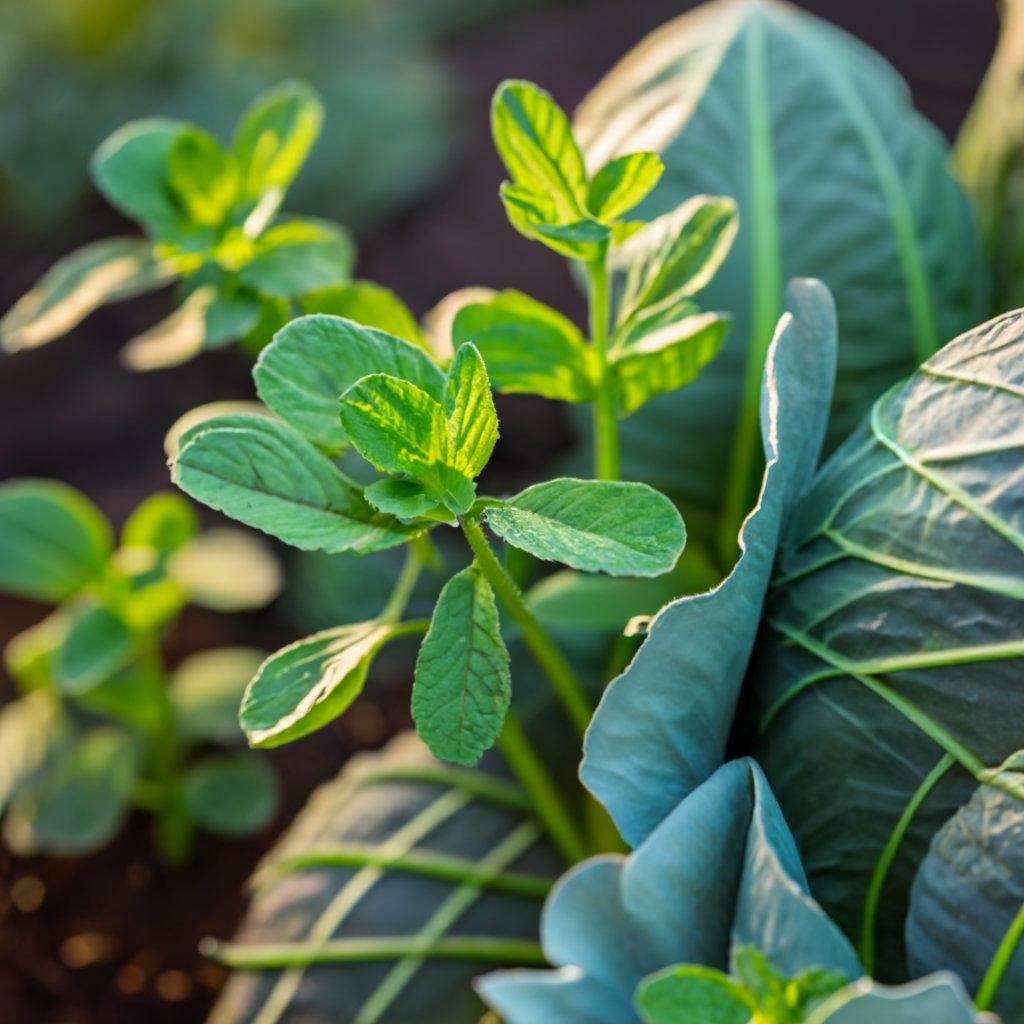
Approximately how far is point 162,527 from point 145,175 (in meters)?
0.29

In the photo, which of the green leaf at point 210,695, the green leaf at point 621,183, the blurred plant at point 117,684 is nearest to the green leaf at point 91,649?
the blurred plant at point 117,684

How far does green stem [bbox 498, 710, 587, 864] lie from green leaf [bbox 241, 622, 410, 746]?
18 cm

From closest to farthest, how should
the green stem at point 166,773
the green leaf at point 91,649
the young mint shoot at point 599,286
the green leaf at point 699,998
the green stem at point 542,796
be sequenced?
1. the green leaf at point 699,998
2. the young mint shoot at point 599,286
3. the green stem at point 542,796
4. the green leaf at point 91,649
5. the green stem at point 166,773

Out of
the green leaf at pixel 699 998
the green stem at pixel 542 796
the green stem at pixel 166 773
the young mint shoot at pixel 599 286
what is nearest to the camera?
the green leaf at pixel 699 998

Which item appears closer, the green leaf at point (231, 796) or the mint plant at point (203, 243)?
the mint plant at point (203, 243)

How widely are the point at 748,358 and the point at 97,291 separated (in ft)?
1.19

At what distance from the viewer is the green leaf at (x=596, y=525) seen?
39 centimetres

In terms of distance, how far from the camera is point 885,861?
496 mm

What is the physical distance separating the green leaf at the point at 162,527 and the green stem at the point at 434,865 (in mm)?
250

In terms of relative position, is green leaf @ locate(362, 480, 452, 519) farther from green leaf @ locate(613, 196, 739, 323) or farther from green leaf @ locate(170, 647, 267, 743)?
green leaf @ locate(170, 647, 267, 743)

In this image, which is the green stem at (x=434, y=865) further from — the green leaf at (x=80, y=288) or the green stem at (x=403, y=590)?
the green leaf at (x=80, y=288)

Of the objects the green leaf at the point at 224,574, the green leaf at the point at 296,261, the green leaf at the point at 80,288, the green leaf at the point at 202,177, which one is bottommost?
the green leaf at the point at 224,574

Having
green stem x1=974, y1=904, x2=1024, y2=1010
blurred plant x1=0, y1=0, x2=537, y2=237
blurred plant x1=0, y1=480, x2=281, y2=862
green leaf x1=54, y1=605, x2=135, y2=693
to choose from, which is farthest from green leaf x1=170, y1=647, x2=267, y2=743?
blurred plant x1=0, y1=0, x2=537, y2=237

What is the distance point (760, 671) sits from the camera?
542 mm
